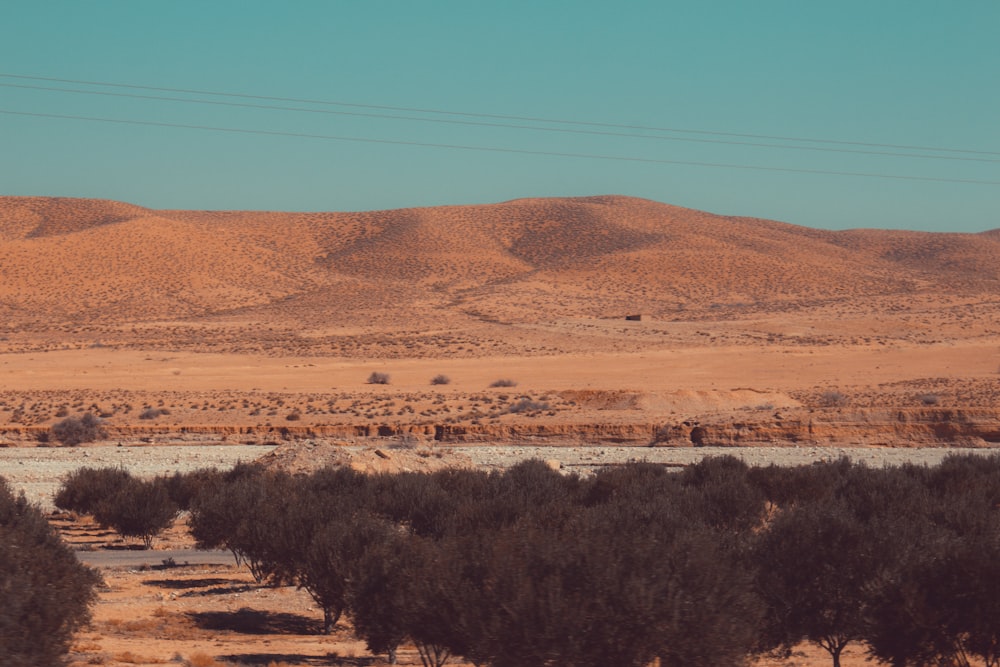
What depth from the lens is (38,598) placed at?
33.5 feet

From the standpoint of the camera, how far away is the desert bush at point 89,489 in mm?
27422

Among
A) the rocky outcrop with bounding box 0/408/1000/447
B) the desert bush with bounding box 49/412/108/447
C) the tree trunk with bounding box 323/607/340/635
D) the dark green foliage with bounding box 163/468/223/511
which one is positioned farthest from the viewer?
the desert bush with bounding box 49/412/108/447

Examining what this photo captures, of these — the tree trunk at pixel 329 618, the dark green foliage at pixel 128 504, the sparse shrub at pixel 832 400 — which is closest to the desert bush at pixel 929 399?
the sparse shrub at pixel 832 400

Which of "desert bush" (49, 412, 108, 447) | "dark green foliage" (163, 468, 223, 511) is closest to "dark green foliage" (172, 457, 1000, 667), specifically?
"dark green foliage" (163, 468, 223, 511)

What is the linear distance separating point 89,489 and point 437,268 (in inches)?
4505

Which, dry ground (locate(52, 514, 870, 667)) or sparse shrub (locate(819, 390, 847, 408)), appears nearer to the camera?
dry ground (locate(52, 514, 870, 667))

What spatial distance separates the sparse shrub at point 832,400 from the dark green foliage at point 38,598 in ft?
127

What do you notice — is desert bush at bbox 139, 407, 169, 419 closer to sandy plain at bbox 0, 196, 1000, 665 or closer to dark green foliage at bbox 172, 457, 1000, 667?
sandy plain at bbox 0, 196, 1000, 665

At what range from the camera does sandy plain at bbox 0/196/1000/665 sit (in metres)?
41.5

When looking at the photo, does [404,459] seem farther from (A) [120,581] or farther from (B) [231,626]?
(B) [231,626]

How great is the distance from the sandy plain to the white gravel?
2.67ft

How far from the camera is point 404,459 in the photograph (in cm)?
3055

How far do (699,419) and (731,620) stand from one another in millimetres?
36207

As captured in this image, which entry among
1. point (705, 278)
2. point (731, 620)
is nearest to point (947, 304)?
point (705, 278)
